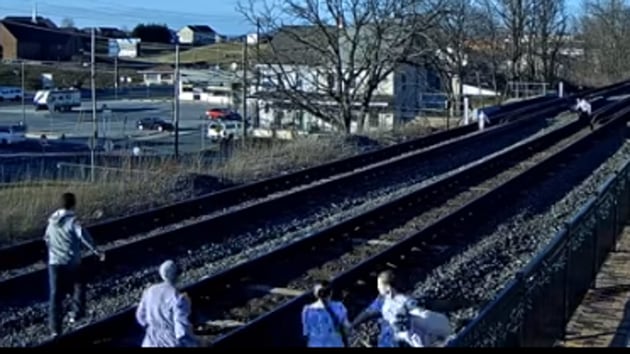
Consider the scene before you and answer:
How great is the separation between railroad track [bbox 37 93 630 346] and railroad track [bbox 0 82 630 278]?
2.78 meters

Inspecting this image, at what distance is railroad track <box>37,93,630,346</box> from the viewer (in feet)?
35.5

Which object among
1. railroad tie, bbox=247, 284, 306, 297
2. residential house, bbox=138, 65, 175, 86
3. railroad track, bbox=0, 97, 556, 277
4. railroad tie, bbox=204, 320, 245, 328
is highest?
residential house, bbox=138, 65, 175, 86

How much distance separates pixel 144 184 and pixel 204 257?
5919 mm

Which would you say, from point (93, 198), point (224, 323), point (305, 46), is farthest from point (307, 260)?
point (305, 46)

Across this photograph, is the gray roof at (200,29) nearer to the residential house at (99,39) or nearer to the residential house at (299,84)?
the residential house at (99,39)

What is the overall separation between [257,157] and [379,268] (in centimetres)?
1287

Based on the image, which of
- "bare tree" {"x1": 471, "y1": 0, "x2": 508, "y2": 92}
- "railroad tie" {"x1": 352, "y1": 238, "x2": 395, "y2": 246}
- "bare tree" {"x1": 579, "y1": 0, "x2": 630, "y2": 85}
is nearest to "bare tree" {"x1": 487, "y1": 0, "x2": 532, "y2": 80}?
"bare tree" {"x1": 471, "y1": 0, "x2": 508, "y2": 92}

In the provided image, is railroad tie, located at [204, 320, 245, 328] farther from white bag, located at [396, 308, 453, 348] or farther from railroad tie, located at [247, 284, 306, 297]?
white bag, located at [396, 308, 453, 348]

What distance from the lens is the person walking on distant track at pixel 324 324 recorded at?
7.91 m

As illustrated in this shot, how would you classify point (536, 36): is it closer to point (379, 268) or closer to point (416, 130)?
point (416, 130)

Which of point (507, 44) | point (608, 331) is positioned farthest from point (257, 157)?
point (507, 44)

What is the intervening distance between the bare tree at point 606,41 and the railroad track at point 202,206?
5802cm

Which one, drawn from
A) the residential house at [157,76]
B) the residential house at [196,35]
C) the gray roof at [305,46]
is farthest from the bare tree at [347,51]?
the residential house at [196,35]

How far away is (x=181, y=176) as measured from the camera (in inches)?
859
